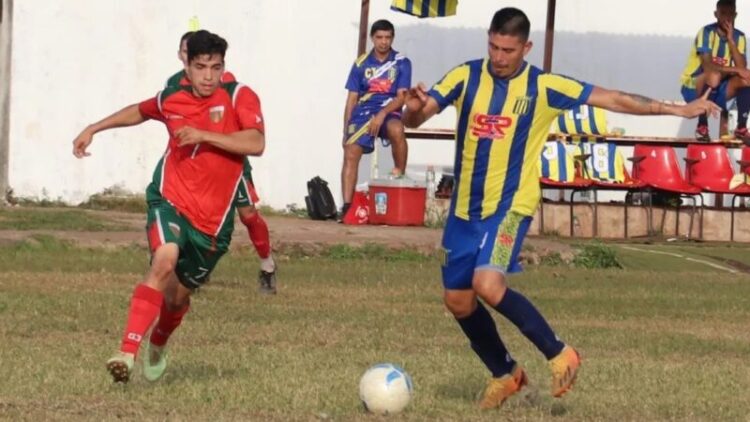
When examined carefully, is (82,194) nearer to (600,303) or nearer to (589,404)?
(600,303)

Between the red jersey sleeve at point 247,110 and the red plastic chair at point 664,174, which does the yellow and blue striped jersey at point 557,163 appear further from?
the red jersey sleeve at point 247,110

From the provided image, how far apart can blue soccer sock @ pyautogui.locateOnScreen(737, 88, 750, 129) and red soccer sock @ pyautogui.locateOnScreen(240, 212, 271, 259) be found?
29.6 feet

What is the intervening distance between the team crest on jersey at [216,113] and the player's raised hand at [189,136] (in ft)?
1.37

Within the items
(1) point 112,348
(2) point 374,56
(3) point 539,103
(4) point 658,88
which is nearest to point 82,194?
(2) point 374,56

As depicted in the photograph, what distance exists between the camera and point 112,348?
10789 mm

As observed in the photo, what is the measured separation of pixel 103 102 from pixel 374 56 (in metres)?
5.33

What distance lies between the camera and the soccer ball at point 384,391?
27.4 ft

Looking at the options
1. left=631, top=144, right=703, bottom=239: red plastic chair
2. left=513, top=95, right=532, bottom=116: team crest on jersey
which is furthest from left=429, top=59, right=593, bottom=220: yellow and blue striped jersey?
left=631, top=144, right=703, bottom=239: red plastic chair

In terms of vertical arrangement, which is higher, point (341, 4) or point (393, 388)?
point (341, 4)

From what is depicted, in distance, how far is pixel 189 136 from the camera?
29.3 feet

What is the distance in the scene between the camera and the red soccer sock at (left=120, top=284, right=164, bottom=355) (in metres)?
8.81

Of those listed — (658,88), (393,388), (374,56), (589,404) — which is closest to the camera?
(393,388)

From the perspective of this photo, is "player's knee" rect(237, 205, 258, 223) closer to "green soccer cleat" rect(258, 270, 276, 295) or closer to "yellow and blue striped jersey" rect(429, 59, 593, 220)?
"green soccer cleat" rect(258, 270, 276, 295)

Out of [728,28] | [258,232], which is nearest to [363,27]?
[728,28]
